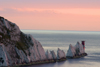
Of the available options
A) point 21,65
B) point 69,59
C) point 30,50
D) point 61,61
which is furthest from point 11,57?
point 69,59

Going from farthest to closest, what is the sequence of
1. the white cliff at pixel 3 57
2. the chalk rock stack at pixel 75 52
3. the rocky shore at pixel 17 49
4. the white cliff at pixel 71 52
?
→ 1. the chalk rock stack at pixel 75 52
2. the white cliff at pixel 71 52
3. the rocky shore at pixel 17 49
4. the white cliff at pixel 3 57

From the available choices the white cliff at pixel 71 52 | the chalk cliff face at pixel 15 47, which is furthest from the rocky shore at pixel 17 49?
the white cliff at pixel 71 52

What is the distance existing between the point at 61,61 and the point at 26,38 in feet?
68.3

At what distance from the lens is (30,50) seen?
10456 cm

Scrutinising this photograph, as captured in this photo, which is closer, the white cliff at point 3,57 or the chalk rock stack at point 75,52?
the white cliff at point 3,57

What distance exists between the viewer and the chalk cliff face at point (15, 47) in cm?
9193

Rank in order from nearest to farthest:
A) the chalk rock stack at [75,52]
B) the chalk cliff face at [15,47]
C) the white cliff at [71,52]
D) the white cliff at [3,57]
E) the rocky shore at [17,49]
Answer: the white cliff at [3,57] → the chalk cliff face at [15,47] → the rocky shore at [17,49] → the white cliff at [71,52] → the chalk rock stack at [75,52]

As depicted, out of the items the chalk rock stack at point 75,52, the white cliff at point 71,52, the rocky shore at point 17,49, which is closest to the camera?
the rocky shore at point 17,49

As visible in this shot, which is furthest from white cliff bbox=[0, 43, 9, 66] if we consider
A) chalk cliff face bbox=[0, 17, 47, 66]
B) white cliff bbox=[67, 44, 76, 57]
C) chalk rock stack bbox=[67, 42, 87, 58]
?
chalk rock stack bbox=[67, 42, 87, 58]

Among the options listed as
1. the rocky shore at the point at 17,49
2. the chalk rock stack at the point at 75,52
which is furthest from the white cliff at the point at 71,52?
the rocky shore at the point at 17,49

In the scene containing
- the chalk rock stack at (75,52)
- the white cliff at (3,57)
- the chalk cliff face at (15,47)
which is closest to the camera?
the white cliff at (3,57)

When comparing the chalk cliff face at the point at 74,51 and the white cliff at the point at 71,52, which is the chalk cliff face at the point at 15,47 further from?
the chalk cliff face at the point at 74,51

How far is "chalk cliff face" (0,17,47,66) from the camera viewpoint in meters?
91.9

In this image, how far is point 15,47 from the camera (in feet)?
322
